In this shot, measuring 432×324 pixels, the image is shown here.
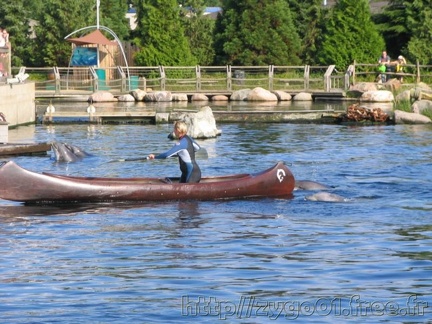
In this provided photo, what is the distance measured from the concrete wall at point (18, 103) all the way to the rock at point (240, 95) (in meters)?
12.8

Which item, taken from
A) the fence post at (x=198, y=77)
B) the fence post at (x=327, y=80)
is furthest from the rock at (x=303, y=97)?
the fence post at (x=198, y=77)

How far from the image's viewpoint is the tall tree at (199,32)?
2288 inches

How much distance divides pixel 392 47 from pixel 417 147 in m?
28.5

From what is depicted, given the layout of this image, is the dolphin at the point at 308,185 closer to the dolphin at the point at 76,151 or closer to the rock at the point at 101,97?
the dolphin at the point at 76,151

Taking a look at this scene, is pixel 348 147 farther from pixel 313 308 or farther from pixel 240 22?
pixel 240 22

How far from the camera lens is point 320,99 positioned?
151ft

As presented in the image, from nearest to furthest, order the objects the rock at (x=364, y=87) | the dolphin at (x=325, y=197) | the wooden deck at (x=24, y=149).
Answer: the dolphin at (x=325, y=197)
the wooden deck at (x=24, y=149)
the rock at (x=364, y=87)

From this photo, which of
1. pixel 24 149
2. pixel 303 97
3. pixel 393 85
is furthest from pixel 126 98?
pixel 24 149

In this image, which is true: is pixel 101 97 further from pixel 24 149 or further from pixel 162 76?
pixel 24 149

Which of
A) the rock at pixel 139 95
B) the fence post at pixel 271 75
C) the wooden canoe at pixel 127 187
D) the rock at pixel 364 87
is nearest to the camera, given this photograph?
the wooden canoe at pixel 127 187

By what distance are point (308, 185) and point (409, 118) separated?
48.3ft

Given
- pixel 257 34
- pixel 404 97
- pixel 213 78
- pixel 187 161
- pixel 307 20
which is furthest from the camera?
pixel 307 20

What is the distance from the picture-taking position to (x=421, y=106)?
35.0m

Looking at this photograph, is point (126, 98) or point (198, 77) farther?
point (198, 77)
